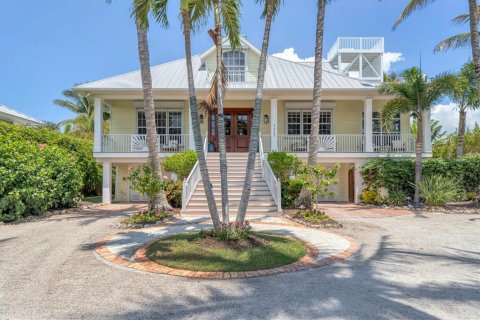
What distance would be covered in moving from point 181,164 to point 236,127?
212 inches

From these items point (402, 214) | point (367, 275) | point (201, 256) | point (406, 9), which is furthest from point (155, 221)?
point (406, 9)

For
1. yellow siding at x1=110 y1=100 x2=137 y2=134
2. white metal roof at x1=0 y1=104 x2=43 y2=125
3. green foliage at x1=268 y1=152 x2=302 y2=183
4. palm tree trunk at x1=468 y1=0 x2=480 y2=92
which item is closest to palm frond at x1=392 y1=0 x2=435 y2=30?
palm tree trunk at x1=468 y1=0 x2=480 y2=92

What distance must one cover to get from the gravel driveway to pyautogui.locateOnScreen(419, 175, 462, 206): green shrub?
20.5 ft

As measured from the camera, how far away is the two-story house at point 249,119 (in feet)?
49.6

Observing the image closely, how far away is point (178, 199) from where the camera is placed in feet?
41.5

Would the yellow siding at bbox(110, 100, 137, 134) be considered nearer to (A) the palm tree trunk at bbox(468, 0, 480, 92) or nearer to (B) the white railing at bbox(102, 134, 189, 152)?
(B) the white railing at bbox(102, 134, 189, 152)

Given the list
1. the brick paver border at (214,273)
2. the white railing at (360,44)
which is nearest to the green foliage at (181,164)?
the brick paver border at (214,273)

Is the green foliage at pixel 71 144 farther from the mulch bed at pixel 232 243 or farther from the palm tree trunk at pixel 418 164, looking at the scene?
the palm tree trunk at pixel 418 164

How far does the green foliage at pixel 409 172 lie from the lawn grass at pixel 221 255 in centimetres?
866

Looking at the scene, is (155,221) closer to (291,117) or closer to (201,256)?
(201,256)

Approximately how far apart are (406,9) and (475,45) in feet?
11.3

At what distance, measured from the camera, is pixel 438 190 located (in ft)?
40.8

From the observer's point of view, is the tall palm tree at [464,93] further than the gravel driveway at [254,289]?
Yes

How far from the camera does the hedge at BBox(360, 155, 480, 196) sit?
13328 mm
